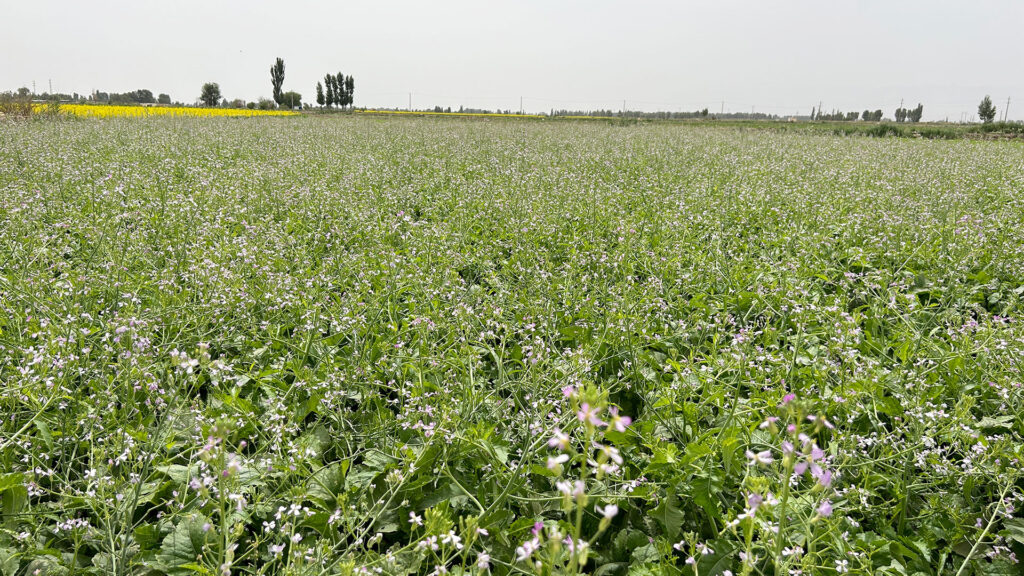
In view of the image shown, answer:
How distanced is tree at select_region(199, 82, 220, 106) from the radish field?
56868mm

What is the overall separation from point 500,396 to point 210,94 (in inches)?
2551

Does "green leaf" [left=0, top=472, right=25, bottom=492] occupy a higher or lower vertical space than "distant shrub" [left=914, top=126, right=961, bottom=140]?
lower

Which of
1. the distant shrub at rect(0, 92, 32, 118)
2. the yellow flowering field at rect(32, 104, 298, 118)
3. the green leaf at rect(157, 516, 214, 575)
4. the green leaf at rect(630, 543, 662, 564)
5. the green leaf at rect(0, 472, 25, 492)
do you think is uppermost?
the yellow flowering field at rect(32, 104, 298, 118)

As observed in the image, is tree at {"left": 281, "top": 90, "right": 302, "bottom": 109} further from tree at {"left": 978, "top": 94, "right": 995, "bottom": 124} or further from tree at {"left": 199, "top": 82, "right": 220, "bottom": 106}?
tree at {"left": 978, "top": 94, "right": 995, "bottom": 124}

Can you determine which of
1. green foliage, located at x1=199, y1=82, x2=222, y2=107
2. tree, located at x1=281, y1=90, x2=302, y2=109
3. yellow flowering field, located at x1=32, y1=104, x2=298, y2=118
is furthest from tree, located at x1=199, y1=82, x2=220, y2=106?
yellow flowering field, located at x1=32, y1=104, x2=298, y2=118

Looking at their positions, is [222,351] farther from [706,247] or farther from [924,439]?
[706,247]

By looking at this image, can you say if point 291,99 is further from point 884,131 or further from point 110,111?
point 884,131

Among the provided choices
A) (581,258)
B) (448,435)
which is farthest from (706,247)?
(448,435)

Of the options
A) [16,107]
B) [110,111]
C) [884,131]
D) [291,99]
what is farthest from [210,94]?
[884,131]

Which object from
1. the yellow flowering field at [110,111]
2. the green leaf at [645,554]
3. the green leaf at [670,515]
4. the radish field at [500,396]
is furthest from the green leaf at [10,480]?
the yellow flowering field at [110,111]

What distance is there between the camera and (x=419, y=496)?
2.36 meters

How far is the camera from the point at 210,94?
181ft

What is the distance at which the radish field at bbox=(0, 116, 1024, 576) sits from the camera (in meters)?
1.94

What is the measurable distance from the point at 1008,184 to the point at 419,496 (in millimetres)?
11762
